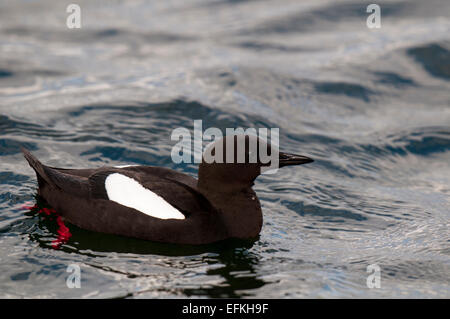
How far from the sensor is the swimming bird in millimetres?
6371

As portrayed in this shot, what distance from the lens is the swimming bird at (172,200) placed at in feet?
20.9

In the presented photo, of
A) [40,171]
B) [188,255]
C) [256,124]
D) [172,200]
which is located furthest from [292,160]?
[256,124]

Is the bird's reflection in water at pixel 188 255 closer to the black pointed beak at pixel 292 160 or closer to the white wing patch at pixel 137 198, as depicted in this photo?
the white wing patch at pixel 137 198

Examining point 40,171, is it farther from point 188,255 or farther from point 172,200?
point 188,255

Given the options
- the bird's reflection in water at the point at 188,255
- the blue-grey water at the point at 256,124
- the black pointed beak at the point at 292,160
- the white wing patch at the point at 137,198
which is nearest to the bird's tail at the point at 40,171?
the blue-grey water at the point at 256,124

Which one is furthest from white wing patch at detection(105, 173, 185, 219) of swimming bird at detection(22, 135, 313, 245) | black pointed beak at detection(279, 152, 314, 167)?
black pointed beak at detection(279, 152, 314, 167)

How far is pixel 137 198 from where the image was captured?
645 centimetres

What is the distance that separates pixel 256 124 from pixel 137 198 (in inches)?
160

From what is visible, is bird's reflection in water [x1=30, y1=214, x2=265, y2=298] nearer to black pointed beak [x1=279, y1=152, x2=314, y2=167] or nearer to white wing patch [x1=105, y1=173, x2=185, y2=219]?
white wing patch [x1=105, y1=173, x2=185, y2=219]

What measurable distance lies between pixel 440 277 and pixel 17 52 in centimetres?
949

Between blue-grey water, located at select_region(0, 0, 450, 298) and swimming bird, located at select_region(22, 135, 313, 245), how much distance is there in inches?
5.4

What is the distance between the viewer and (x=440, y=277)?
6258mm
